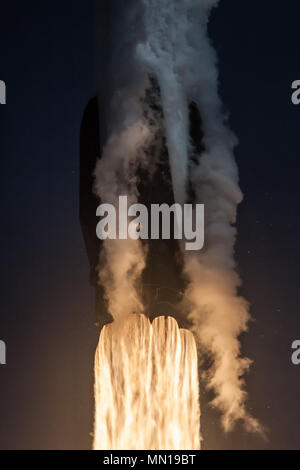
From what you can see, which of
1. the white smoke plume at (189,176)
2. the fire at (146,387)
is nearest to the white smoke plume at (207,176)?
Answer: the white smoke plume at (189,176)

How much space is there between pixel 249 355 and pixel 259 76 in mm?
1351

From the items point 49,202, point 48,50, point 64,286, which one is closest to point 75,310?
point 64,286

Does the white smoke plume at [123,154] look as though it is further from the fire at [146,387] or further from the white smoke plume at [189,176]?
the fire at [146,387]

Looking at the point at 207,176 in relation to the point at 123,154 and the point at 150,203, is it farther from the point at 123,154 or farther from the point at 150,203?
the point at 123,154

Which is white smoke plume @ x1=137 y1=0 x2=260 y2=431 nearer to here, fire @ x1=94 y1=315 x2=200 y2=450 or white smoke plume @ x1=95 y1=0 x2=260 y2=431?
white smoke plume @ x1=95 y1=0 x2=260 y2=431

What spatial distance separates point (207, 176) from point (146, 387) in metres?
1.03

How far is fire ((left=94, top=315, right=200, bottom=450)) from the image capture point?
301cm

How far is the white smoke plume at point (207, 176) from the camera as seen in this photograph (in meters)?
3.12

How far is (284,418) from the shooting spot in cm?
311

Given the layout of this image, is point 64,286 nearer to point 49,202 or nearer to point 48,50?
point 49,202

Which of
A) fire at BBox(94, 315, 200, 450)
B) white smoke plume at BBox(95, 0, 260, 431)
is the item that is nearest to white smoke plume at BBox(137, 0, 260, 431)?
white smoke plume at BBox(95, 0, 260, 431)

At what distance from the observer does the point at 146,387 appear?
3021mm

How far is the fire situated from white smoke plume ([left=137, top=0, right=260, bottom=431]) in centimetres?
13

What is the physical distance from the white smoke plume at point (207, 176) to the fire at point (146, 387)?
0.13 m
